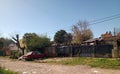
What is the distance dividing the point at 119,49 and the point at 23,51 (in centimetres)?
2594

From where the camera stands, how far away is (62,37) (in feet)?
257

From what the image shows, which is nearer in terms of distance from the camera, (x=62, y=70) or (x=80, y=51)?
(x=62, y=70)

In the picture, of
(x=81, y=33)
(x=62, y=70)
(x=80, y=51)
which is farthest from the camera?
(x=81, y=33)

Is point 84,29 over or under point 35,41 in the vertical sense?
over

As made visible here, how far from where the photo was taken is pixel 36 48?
4031cm

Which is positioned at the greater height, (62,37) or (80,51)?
(62,37)

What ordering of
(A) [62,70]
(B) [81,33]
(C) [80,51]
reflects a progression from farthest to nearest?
(B) [81,33] → (C) [80,51] → (A) [62,70]

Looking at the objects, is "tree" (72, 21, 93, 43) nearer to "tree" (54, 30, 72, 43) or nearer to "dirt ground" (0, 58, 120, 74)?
"tree" (54, 30, 72, 43)

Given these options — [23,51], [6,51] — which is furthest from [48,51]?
[6,51]

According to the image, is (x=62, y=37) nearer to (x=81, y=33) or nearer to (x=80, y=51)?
(x=81, y=33)

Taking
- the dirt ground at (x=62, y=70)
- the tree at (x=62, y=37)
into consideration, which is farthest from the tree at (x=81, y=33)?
the dirt ground at (x=62, y=70)

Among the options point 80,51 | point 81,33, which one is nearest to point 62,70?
point 80,51

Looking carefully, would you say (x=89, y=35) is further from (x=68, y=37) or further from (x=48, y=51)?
(x=48, y=51)

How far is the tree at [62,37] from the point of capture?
7776 cm
